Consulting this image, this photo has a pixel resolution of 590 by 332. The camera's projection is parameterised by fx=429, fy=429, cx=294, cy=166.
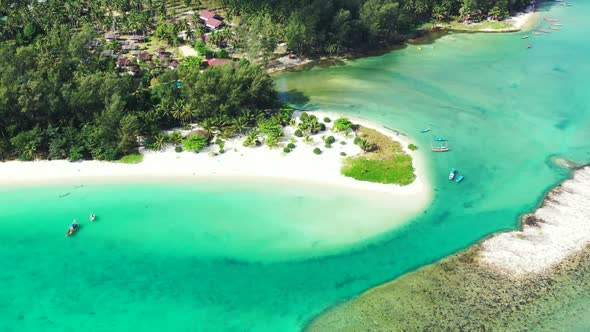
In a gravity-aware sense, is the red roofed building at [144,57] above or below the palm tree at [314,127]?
above

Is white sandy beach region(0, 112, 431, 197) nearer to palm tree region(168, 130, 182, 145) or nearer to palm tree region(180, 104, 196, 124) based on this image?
palm tree region(168, 130, 182, 145)

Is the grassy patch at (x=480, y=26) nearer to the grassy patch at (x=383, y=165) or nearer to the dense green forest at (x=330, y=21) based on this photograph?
the dense green forest at (x=330, y=21)


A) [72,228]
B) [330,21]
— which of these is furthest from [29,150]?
[330,21]

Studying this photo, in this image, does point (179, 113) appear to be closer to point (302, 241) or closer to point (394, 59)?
point (302, 241)

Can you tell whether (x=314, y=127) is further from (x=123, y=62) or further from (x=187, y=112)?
(x=123, y=62)

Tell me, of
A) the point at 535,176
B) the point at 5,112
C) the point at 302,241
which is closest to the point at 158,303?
the point at 302,241

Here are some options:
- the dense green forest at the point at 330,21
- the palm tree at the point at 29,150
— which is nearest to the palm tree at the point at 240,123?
the dense green forest at the point at 330,21
